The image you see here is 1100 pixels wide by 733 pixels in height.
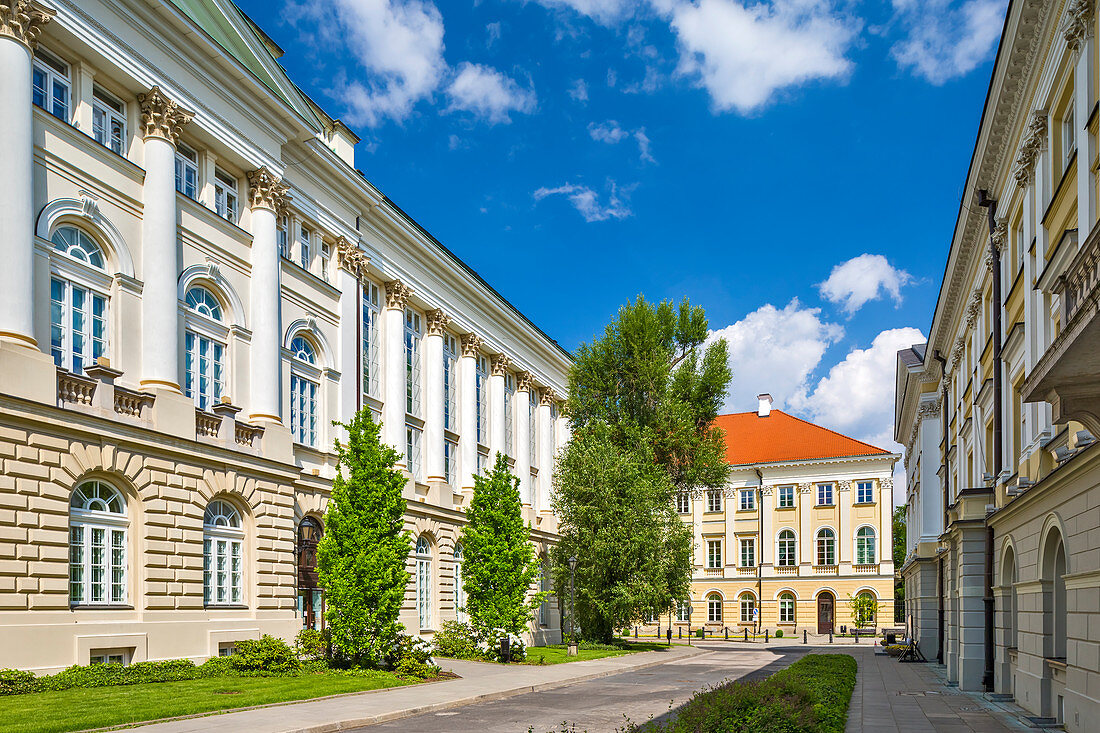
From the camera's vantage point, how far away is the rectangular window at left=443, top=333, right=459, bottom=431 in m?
40.7

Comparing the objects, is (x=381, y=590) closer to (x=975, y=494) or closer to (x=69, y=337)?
(x=69, y=337)

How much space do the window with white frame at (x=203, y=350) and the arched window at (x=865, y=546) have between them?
179 feet

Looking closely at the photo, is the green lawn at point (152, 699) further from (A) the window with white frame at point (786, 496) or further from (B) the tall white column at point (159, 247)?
(A) the window with white frame at point (786, 496)

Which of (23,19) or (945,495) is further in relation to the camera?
(945,495)

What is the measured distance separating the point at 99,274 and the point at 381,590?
32.1 ft

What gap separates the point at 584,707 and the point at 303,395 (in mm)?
13966

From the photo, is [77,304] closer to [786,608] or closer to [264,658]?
[264,658]

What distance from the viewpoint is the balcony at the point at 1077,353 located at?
9.00 meters

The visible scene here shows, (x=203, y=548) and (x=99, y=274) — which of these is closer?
(x=99, y=274)

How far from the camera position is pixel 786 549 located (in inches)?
2778

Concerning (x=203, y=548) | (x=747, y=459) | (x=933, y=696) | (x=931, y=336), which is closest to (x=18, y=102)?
(x=203, y=548)

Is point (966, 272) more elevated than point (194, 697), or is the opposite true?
point (966, 272)

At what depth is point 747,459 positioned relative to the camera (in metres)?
73.4

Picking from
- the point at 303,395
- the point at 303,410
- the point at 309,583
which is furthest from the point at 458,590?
the point at 303,395
